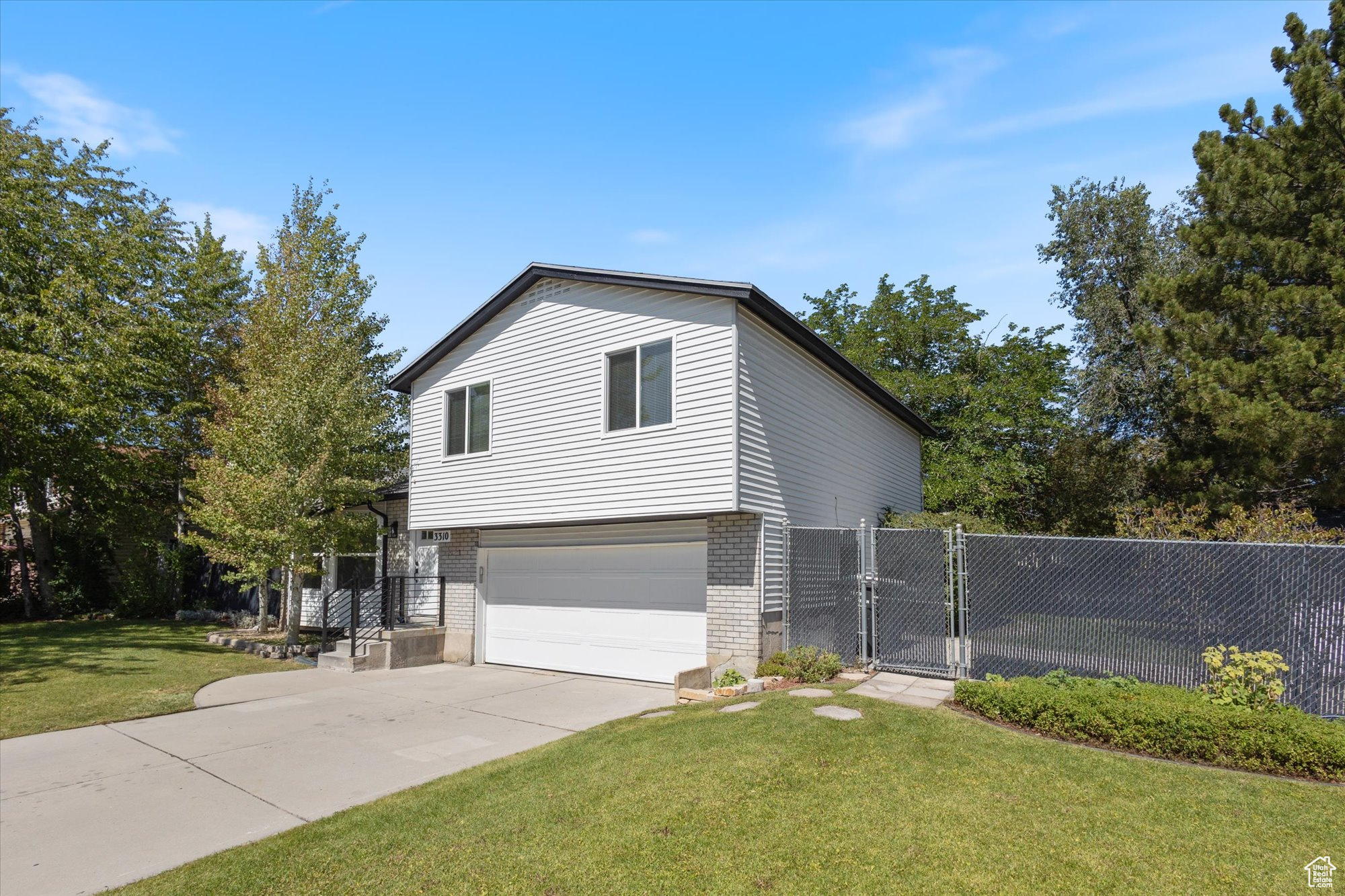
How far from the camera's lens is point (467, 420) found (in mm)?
13766

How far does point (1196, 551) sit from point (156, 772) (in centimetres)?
1101

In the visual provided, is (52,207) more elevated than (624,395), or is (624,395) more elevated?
(52,207)

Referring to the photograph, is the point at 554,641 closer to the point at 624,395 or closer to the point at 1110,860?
the point at 624,395

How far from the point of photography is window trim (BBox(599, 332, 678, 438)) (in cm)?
1066

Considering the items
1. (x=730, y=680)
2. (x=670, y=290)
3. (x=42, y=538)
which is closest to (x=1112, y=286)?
(x=670, y=290)

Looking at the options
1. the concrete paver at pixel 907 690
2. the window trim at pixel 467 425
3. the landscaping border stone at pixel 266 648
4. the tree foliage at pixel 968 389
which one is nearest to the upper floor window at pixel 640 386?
the window trim at pixel 467 425

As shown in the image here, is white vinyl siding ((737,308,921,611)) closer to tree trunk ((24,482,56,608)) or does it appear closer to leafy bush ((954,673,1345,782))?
leafy bush ((954,673,1345,782))

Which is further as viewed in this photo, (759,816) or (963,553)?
(963,553)

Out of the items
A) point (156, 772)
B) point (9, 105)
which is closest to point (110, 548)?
point (9, 105)

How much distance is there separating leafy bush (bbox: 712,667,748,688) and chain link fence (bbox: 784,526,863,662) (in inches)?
47.2

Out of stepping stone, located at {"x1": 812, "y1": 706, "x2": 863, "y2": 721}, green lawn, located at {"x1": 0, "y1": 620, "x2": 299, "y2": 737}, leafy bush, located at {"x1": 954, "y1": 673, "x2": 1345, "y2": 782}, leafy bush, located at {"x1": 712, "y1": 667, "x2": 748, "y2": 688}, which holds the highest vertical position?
leafy bush, located at {"x1": 954, "y1": 673, "x2": 1345, "y2": 782}

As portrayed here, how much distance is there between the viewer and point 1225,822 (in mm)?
4848

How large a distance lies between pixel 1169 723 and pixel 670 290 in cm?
779

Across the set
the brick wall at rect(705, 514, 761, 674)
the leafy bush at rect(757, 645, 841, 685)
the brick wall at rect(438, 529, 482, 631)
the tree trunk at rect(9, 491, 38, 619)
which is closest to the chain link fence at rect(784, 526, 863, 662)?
the leafy bush at rect(757, 645, 841, 685)
